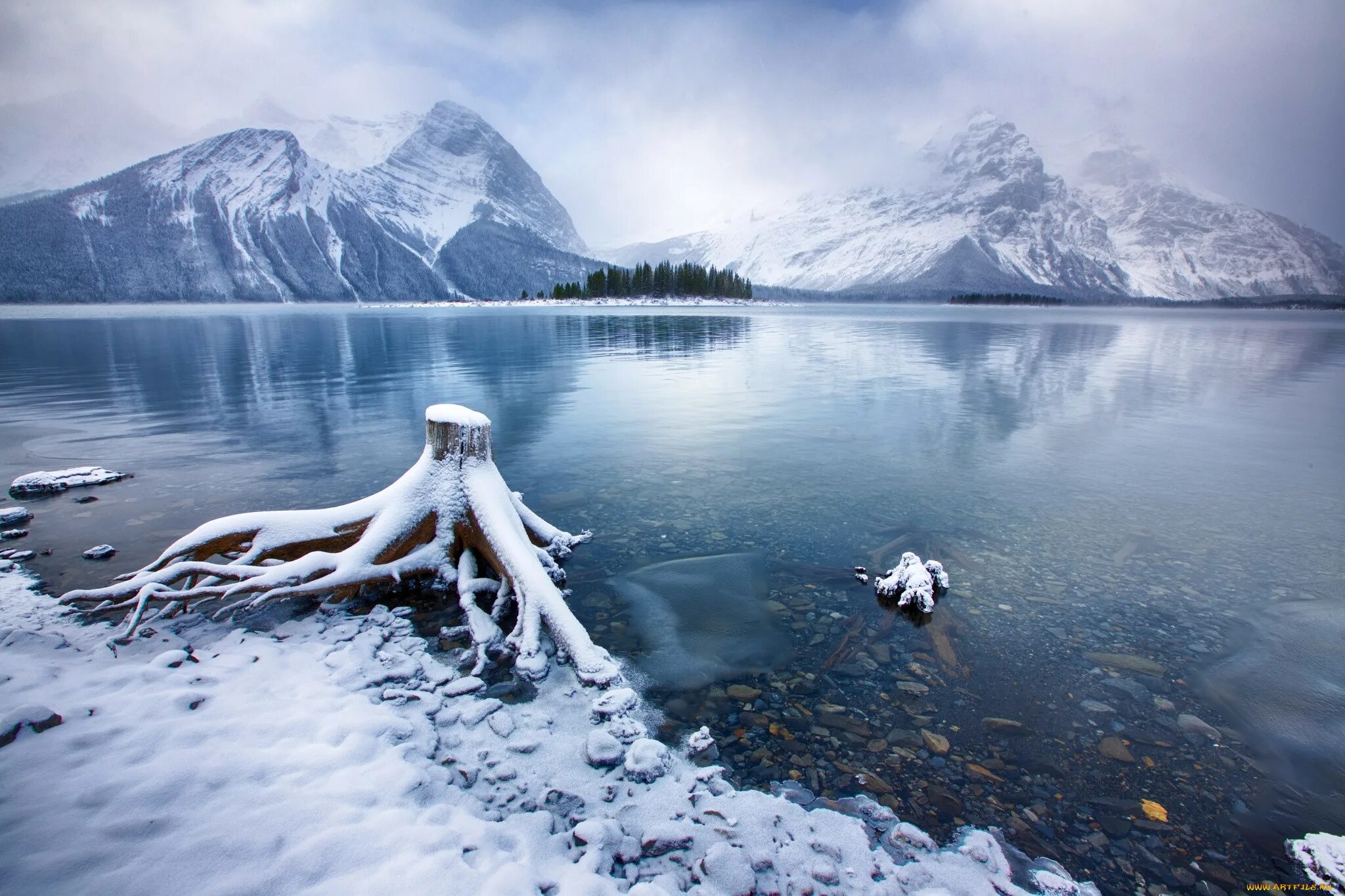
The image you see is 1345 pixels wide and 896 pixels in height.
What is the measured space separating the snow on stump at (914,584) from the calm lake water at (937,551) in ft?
0.93

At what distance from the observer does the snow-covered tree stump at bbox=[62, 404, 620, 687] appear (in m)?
7.34

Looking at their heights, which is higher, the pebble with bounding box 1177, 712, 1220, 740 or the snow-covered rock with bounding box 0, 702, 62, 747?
the snow-covered rock with bounding box 0, 702, 62, 747

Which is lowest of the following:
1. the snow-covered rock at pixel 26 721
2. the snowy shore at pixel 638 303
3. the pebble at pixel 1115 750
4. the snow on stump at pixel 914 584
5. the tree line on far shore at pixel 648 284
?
the pebble at pixel 1115 750

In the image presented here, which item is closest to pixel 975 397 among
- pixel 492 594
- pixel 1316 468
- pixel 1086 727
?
pixel 1316 468

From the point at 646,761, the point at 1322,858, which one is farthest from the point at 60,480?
the point at 1322,858

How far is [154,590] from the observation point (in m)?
7.30

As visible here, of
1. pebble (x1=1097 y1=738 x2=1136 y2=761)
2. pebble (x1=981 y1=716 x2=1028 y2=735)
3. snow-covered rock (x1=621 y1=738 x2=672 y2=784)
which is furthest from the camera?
pebble (x1=981 y1=716 x2=1028 y2=735)

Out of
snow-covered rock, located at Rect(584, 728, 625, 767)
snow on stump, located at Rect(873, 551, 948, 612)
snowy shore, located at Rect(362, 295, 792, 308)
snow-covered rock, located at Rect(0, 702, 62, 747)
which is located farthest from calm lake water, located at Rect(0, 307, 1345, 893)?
snowy shore, located at Rect(362, 295, 792, 308)

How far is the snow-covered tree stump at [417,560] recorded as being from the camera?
734 cm

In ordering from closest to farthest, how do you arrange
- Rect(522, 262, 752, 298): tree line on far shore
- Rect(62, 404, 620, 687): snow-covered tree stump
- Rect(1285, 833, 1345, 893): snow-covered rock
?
Rect(1285, 833, 1345, 893): snow-covered rock < Rect(62, 404, 620, 687): snow-covered tree stump < Rect(522, 262, 752, 298): tree line on far shore

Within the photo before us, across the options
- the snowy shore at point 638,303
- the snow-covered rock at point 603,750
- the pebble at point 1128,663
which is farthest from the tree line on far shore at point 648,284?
the snow-covered rock at point 603,750

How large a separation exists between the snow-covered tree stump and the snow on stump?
4.38 meters

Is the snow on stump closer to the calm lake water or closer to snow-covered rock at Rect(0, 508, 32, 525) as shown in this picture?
the calm lake water

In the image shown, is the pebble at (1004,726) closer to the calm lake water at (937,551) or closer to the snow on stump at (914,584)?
the calm lake water at (937,551)
